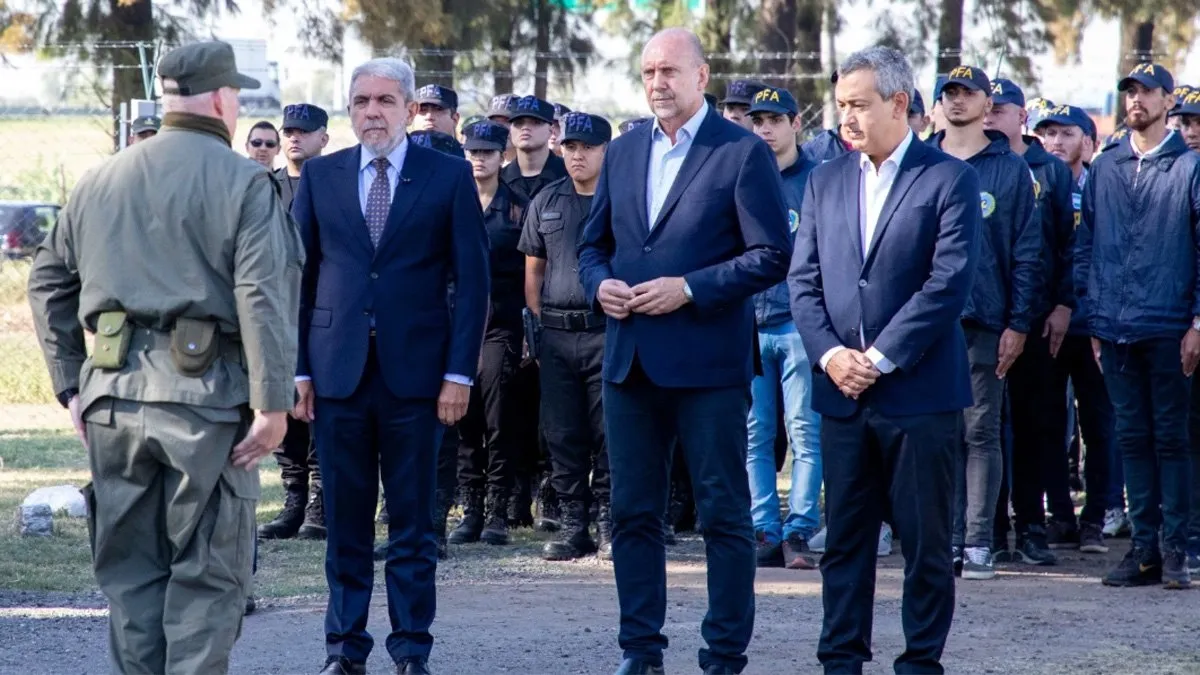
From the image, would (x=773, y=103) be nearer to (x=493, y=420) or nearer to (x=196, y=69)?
(x=493, y=420)

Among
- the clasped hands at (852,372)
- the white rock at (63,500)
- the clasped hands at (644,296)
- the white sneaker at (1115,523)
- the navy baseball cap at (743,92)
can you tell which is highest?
the navy baseball cap at (743,92)

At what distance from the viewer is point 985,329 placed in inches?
314

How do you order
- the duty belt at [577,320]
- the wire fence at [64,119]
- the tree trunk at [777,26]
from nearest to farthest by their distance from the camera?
the duty belt at [577,320]
the wire fence at [64,119]
the tree trunk at [777,26]

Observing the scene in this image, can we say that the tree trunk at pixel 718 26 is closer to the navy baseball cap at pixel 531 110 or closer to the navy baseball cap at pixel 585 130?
the navy baseball cap at pixel 531 110

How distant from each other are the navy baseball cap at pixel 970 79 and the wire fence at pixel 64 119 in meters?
7.28

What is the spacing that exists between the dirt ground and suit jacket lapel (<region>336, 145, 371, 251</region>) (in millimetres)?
1595

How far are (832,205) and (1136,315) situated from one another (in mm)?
2700

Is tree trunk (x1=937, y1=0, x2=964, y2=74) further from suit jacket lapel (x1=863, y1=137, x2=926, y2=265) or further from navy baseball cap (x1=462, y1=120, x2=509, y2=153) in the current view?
suit jacket lapel (x1=863, y1=137, x2=926, y2=265)

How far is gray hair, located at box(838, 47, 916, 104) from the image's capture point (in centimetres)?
569

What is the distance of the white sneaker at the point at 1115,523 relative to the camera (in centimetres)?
971

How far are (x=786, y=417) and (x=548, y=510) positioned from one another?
65.5 inches

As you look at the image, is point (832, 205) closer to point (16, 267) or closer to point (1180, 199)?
point (1180, 199)

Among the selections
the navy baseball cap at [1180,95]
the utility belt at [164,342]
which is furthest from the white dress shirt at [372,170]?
the navy baseball cap at [1180,95]

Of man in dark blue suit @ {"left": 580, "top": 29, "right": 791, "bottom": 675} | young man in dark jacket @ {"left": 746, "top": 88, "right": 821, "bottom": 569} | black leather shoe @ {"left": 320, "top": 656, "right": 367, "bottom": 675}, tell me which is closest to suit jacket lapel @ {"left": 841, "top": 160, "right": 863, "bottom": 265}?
man in dark blue suit @ {"left": 580, "top": 29, "right": 791, "bottom": 675}
